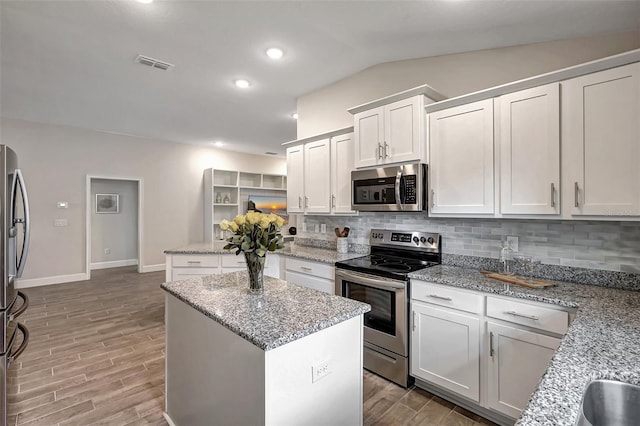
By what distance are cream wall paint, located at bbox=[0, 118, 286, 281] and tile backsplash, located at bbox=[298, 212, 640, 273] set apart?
18.1 feet

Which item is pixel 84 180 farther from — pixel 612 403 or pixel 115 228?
pixel 612 403

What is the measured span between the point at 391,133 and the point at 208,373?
223cm

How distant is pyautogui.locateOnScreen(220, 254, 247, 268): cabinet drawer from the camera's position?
3424 millimetres

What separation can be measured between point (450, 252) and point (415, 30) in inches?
73.1

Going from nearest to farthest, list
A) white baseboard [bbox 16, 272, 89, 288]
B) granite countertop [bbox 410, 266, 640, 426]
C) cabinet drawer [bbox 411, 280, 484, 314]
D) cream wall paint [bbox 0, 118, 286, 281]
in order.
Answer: granite countertop [bbox 410, 266, 640, 426] < cabinet drawer [bbox 411, 280, 484, 314] < white baseboard [bbox 16, 272, 89, 288] < cream wall paint [bbox 0, 118, 286, 281]

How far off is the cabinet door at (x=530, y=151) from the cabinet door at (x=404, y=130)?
0.58 m

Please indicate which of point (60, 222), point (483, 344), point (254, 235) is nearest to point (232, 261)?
point (254, 235)

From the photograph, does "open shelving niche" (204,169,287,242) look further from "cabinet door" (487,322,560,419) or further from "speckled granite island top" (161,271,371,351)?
"cabinet door" (487,322,560,419)

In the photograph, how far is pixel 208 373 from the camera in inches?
58.0

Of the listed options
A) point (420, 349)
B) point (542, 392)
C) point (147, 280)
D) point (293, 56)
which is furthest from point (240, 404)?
point (147, 280)

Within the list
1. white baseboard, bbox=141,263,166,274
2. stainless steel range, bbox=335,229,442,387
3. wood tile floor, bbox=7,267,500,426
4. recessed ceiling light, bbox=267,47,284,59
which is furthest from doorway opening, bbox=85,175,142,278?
stainless steel range, bbox=335,229,442,387

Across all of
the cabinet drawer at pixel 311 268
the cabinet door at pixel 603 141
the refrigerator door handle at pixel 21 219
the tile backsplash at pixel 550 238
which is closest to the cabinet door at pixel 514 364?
the tile backsplash at pixel 550 238

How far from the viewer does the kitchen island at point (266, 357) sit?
1.15 meters

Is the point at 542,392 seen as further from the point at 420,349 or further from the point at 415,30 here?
the point at 415,30
